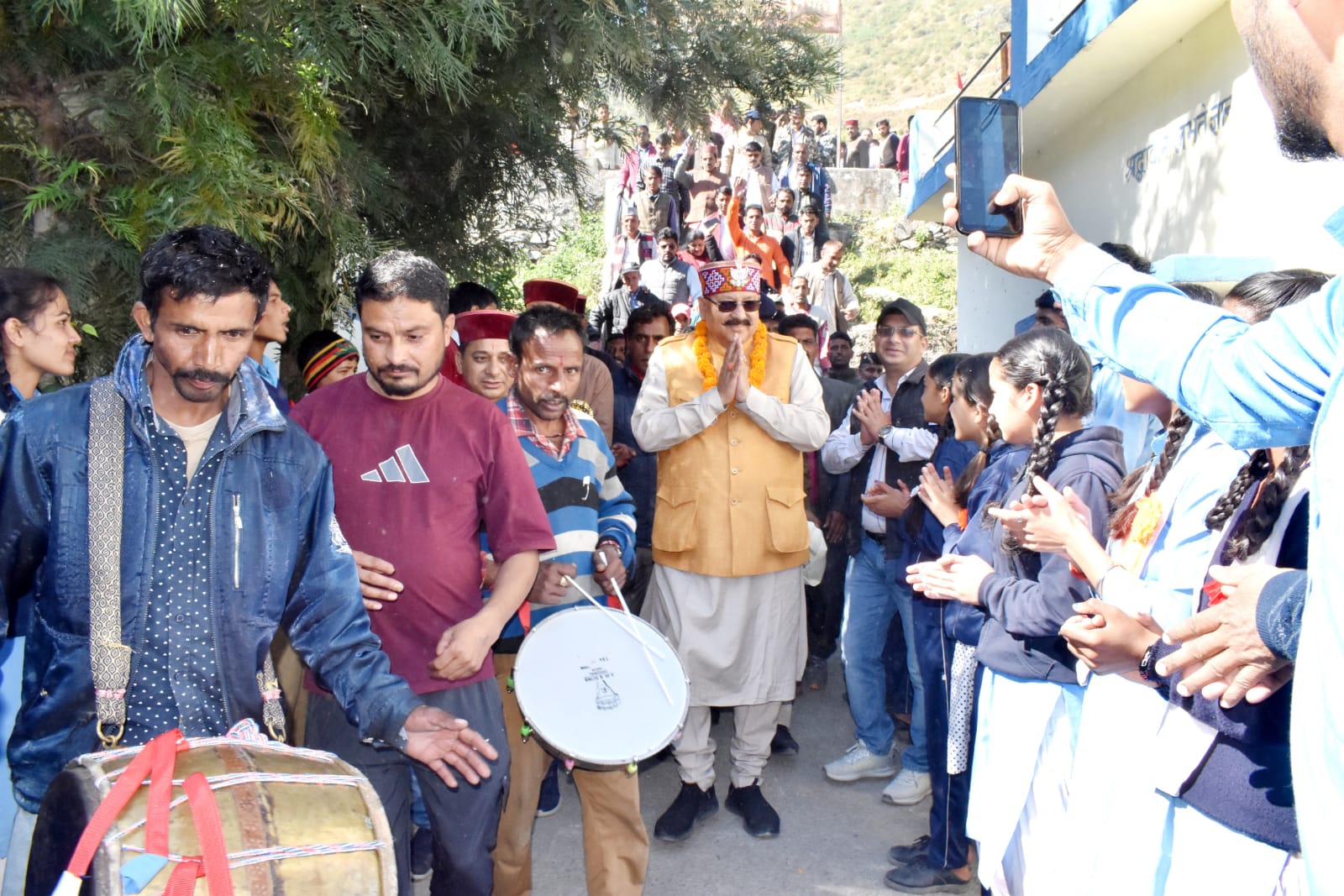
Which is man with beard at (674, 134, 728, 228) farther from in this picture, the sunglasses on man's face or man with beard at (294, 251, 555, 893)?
man with beard at (294, 251, 555, 893)

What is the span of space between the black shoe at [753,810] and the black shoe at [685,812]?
87 millimetres

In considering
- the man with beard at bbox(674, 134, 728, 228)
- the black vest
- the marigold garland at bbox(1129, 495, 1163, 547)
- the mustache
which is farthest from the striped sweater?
the man with beard at bbox(674, 134, 728, 228)

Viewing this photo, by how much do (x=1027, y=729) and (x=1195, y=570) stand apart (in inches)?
38.8

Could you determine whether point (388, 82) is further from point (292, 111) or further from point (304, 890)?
point (304, 890)

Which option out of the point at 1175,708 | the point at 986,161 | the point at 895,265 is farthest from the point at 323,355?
the point at 895,265

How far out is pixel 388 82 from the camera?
4.50 meters

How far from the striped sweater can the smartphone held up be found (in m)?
2.23

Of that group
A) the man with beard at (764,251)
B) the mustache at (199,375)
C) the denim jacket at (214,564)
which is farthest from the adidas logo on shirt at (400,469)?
the man with beard at (764,251)

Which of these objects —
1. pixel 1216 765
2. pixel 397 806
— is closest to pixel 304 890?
pixel 397 806

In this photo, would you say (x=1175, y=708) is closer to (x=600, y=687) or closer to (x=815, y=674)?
(x=600, y=687)

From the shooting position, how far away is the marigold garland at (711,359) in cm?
459

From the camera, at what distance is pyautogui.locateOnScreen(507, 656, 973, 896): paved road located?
13.4ft

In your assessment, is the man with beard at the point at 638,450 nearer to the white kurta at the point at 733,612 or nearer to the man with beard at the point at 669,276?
the white kurta at the point at 733,612

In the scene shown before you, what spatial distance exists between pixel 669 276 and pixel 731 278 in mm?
7364
